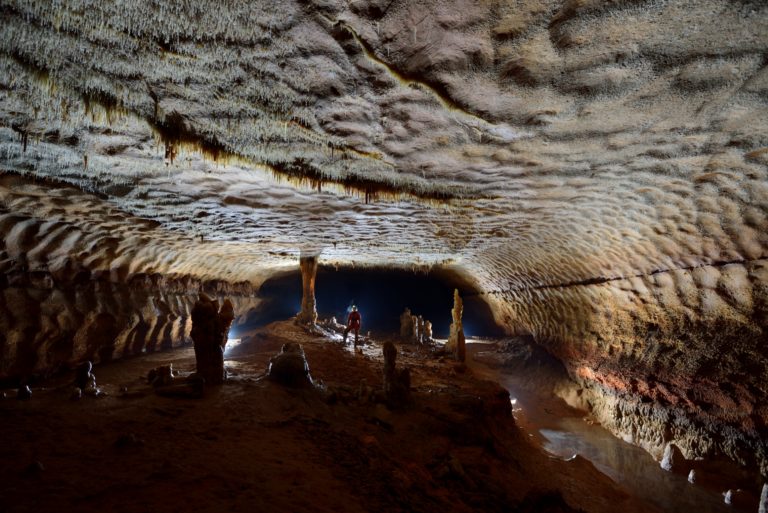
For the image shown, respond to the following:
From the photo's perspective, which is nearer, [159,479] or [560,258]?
[159,479]

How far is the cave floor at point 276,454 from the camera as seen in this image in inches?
134

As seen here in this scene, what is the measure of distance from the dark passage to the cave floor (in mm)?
14839

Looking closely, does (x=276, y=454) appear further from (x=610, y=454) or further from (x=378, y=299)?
(x=378, y=299)

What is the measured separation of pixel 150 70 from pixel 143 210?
5.07 m

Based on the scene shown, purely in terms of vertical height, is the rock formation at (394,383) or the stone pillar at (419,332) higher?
the rock formation at (394,383)

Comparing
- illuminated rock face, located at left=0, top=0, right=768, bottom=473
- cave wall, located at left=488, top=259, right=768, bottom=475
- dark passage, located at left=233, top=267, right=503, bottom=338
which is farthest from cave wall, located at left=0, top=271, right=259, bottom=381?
Answer: cave wall, located at left=488, top=259, right=768, bottom=475

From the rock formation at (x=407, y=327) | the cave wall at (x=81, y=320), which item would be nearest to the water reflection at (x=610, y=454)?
the rock formation at (x=407, y=327)

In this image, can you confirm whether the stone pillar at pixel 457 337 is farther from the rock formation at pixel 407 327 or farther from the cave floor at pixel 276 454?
the rock formation at pixel 407 327

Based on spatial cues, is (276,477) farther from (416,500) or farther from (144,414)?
(144,414)

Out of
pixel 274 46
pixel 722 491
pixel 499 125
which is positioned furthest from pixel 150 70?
pixel 722 491

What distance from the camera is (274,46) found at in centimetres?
328

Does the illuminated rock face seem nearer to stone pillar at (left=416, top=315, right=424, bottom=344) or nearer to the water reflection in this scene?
the water reflection

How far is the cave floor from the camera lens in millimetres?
3406

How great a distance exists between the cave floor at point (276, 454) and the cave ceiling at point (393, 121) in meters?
3.44
